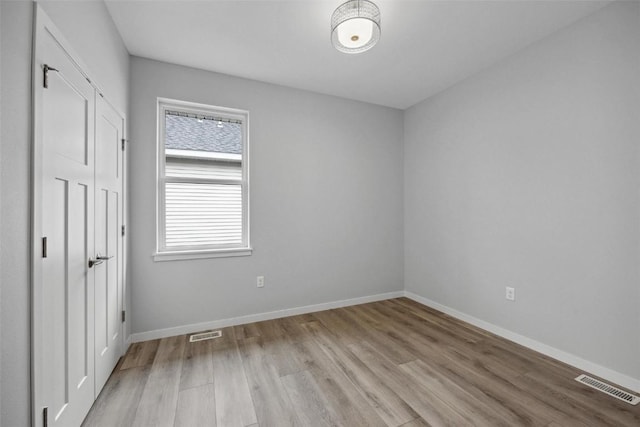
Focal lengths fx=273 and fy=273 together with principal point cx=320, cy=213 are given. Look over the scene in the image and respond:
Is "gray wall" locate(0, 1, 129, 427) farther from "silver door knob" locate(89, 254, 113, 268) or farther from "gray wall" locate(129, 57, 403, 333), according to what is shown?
"gray wall" locate(129, 57, 403, 333)

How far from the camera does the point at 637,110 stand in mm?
1915

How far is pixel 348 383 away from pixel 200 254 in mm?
1910

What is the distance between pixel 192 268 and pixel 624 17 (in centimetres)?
416

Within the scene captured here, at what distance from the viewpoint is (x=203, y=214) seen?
2.99m

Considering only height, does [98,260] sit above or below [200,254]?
above

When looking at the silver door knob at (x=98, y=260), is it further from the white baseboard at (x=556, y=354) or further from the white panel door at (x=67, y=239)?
the white baseboard at (x=556, y=354)

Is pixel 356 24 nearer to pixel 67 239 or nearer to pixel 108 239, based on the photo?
pixel 67 239

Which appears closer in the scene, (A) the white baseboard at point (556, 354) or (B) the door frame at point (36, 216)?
(B) the door frame at point (36, 216)

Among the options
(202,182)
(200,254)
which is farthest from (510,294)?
(202,182)

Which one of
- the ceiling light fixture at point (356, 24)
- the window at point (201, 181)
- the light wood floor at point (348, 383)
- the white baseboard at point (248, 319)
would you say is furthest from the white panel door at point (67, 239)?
the ceiling light fixture at point (356, 24)

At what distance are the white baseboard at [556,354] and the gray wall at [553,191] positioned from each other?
44 millimetres

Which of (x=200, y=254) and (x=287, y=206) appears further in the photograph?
(x=287, y=206)

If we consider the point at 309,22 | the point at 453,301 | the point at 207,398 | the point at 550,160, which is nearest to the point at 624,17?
the point at 550,160

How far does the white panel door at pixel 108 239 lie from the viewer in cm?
185
